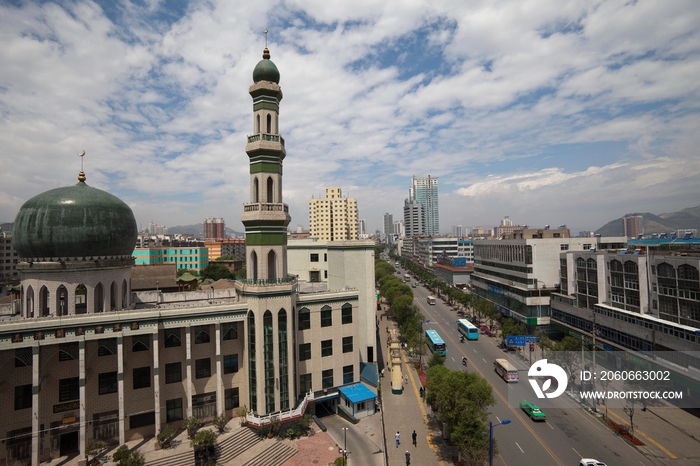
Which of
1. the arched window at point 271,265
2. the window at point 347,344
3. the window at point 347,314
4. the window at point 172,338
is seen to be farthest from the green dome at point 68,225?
the window at point 347,344

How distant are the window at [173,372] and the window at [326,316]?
1575cm

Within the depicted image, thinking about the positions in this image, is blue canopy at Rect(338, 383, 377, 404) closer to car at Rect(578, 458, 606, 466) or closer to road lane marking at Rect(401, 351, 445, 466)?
road lane marking at Rect(401, 351, 445, 466)

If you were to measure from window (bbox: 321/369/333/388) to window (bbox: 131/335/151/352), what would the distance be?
1909cm

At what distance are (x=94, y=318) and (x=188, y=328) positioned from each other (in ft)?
26.1

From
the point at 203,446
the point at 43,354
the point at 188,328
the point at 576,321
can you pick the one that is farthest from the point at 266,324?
the point at 576,321

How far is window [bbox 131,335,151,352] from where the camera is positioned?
117 ft

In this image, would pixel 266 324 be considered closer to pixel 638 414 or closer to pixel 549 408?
pixel 549 408

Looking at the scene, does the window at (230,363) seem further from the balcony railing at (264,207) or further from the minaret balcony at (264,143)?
the minaret balcony at (264,143)

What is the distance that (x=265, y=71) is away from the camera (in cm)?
4141

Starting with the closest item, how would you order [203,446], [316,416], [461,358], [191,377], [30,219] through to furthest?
1. [203,446]
2. [30,219]
3. [191,377]
4. [316,416]
5. [461,358]

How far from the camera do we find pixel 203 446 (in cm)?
3250

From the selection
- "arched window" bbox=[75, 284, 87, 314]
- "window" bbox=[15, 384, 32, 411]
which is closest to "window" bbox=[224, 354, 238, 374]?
"arched window" bbox=[75, 284, 87, 314]

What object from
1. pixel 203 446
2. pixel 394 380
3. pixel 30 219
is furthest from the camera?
pixel 394 380

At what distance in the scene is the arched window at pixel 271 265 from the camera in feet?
132
